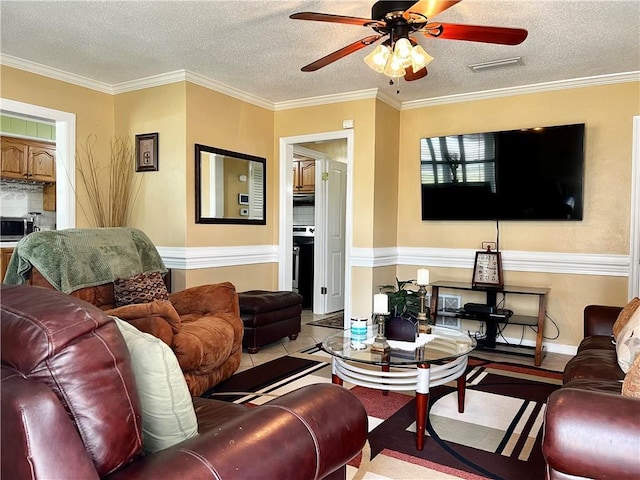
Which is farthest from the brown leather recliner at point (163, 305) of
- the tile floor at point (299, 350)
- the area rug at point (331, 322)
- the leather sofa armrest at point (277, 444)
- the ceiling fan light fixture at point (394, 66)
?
the area rug at point (331, 322)

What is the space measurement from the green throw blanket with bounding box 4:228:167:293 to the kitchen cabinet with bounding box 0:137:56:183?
11.5 ft

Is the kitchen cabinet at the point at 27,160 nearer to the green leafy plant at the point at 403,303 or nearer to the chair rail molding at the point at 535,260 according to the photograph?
the chair rail molding at the point at 535,260

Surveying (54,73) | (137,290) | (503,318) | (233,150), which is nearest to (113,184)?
(54,73)

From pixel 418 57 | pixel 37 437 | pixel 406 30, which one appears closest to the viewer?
pixel 37 437

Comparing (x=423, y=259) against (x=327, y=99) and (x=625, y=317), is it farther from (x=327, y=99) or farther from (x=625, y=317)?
(x=625, y=317)

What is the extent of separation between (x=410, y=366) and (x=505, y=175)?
2.68 meters

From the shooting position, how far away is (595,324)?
3.02 meters

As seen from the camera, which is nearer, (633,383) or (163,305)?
(633,383)

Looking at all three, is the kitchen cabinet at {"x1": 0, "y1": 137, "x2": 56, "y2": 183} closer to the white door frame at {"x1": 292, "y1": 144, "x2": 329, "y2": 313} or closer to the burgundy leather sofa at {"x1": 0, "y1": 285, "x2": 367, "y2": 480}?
the white door frame at {"x1": 292, "y1": 144, "x2": 329, "y2": 313}

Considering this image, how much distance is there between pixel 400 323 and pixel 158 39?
102 inches

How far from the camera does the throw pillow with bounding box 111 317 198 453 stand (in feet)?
3.89

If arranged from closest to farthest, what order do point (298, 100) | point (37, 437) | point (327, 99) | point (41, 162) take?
1. point (37, 437)
2. point (327, 99)
3. point (298, 100)
4. point (41, 162)

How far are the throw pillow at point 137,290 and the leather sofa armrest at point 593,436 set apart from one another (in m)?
2.55

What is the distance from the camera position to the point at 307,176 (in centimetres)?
669
